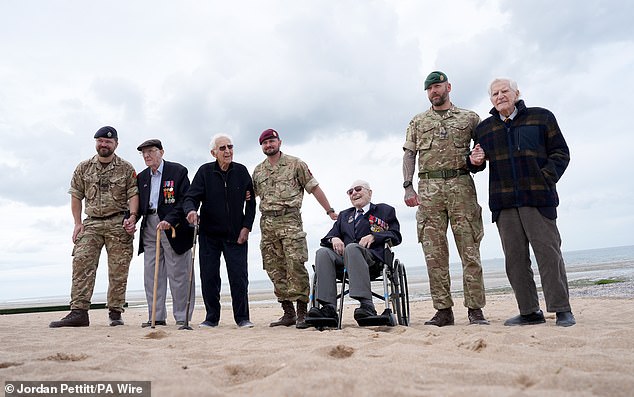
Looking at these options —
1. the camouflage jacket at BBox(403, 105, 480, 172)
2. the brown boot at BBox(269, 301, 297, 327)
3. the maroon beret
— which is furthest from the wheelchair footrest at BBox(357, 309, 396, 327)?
the maroon beret

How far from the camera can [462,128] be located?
4453 mm

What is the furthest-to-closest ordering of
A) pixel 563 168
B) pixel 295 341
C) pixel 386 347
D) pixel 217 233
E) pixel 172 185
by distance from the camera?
1. pixel 172 185
2. pixel 217 233
3. pixel 563 168
4. pixel 295 341
5. pixel 386 347

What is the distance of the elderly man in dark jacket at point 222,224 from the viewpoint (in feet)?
16.2

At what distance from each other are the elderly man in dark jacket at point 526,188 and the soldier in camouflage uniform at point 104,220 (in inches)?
146

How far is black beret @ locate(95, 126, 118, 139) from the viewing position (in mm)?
5363

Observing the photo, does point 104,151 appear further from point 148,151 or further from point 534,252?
point 534,252

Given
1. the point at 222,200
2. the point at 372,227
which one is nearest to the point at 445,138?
the point at 372,227

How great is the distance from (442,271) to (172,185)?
9.79ft

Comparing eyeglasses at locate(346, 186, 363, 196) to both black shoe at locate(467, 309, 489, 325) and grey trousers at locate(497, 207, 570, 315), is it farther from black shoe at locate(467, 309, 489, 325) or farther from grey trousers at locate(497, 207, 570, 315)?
black shoe at locate(467, 309, 489, 325)

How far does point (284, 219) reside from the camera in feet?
16.2

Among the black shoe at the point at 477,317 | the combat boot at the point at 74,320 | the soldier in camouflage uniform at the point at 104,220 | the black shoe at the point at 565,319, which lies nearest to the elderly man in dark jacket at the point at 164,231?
the soldier in camouflage uniform at the point at 104,220

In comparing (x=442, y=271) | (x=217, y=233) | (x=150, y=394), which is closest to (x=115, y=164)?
(x=217, y=233)

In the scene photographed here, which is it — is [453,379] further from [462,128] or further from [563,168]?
[462,128]

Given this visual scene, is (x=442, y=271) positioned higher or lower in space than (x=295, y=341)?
higher
